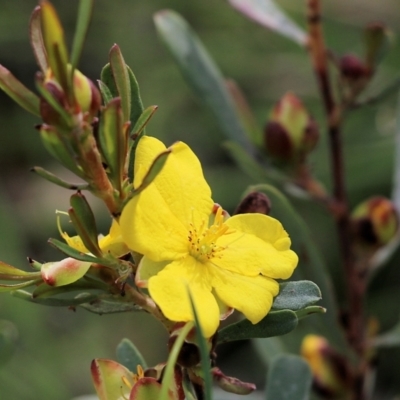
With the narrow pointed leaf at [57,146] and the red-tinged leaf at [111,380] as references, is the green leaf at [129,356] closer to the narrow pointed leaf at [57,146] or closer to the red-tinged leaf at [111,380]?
the red-tinged leaf at [111,380]

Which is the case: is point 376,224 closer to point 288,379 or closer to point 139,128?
point 288,379

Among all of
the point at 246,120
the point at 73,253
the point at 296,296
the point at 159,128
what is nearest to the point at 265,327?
the point at 296,296

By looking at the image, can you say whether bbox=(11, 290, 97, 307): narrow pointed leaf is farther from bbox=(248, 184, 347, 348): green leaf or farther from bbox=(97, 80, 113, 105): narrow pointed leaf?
bbox=(248, 184, 347, 348): green leaf

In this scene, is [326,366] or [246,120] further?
[246,120]

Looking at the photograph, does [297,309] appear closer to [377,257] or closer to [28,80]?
[377,257]

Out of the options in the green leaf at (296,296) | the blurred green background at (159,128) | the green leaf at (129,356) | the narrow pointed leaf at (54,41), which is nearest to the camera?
the narrow pointed leaf at (54,41)

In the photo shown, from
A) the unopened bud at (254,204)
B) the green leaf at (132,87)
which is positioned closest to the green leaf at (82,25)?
the green leaf at (132,87)

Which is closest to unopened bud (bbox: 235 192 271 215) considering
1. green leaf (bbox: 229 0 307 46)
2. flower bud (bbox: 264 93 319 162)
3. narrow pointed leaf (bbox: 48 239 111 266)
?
narrow pointed leaf (bbox: 48 239 111 266)
